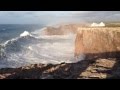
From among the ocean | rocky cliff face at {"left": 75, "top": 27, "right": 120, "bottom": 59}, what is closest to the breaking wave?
the ocean

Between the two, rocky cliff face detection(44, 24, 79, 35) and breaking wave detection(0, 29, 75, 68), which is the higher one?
rocky cliff face detection(44, 24, 79, 35)

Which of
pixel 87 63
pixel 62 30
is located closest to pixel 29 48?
pixel 62 30

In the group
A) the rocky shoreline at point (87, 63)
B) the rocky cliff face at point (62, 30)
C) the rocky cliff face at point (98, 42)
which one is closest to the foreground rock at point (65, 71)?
the rocky shoreline at point (87, 63)

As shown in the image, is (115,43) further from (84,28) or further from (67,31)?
(67,31)

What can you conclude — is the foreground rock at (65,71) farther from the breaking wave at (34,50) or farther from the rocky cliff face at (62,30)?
the rocky cliff face at (62,30)

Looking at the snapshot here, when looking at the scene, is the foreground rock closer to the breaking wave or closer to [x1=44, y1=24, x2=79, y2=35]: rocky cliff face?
the breaking wave
